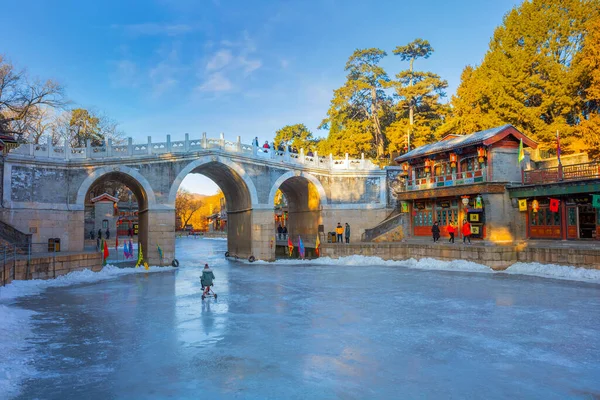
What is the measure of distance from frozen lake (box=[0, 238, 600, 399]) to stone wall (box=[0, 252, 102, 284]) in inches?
73.7

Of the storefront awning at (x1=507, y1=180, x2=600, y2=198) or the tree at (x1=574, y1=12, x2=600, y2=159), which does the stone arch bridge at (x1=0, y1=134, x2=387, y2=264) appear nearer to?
the storefront awning at (x1=507, y1=180, x2=600, y2=198)

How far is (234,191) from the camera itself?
31812 millimetres

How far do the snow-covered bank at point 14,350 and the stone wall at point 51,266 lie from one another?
16.4ft

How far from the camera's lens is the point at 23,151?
2350 cm

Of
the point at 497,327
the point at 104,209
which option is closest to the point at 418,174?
the point at 497,327

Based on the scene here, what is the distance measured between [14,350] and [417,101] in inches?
1662

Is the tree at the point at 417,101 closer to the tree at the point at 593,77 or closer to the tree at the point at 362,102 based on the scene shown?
the tree at the point at 362,102

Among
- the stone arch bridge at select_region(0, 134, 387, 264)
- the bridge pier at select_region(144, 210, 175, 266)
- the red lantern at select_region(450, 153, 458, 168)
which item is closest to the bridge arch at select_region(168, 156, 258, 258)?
the stone arch bridge at select_region(0, 134, 387, 264)

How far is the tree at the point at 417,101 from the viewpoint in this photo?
41.8 metres

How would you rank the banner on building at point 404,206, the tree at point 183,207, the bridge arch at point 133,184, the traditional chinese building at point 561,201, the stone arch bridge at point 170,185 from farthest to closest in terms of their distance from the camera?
the tree at point 183,207 < the banner on building at point 404,206 < the bridge arch at point 133,184 < the stone arch bridge at point 170,185 < the traditional chinese building at point 561,201

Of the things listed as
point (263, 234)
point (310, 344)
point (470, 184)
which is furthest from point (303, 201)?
point (310, 344)

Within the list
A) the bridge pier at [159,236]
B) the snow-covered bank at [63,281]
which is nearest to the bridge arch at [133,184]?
the bridge pier at [159,236]

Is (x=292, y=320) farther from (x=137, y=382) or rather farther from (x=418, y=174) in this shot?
(x=418, y=174)

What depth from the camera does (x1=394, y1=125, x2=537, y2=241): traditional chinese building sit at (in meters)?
24.4
